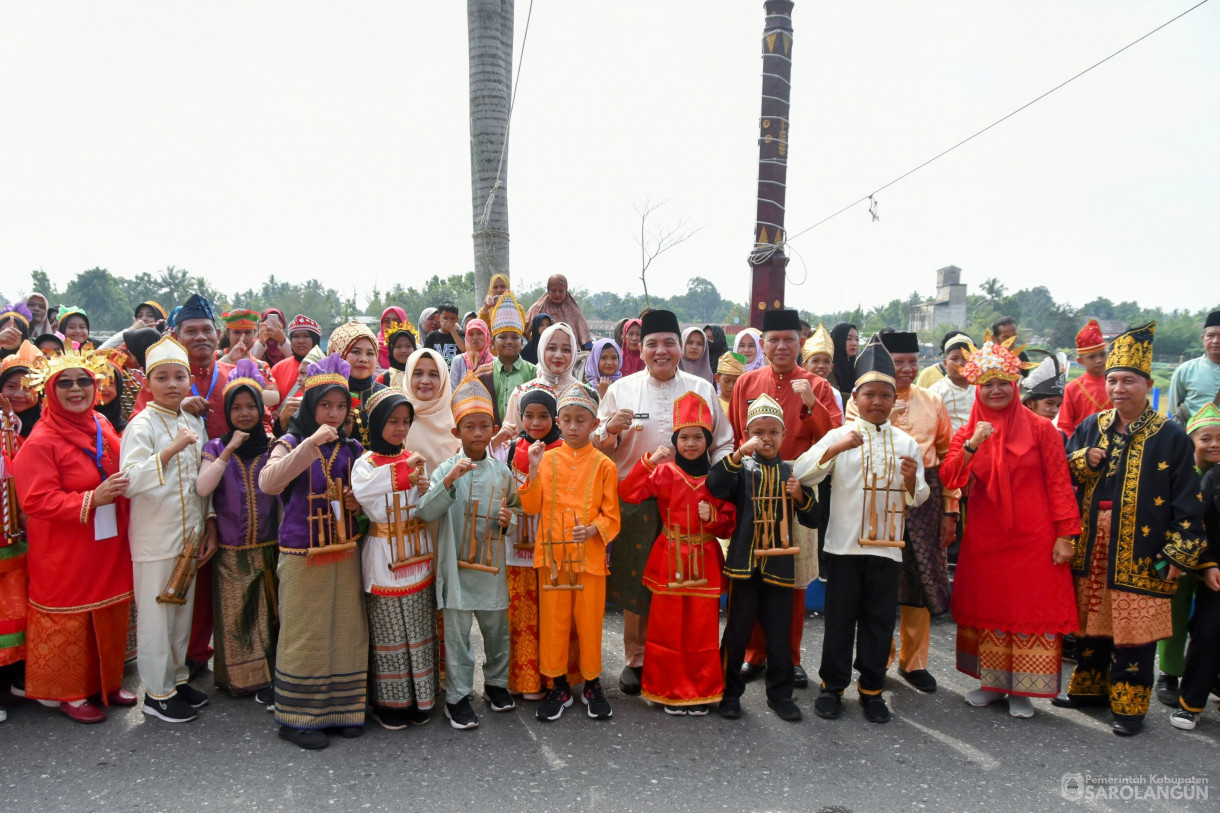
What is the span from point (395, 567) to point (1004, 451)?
3.65 meters

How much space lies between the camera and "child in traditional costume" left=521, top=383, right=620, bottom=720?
410 cm

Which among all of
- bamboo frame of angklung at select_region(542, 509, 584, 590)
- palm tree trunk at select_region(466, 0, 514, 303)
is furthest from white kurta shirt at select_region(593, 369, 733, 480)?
palm tree trunk at select_region(466, 0, 514, 303)

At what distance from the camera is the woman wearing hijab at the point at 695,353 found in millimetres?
6387

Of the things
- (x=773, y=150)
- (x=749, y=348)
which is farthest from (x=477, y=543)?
(x=773, y=150)

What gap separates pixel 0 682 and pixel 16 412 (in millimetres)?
1648

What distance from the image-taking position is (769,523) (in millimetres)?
4156

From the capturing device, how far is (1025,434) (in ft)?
14.3

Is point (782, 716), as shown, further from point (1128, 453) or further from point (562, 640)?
point (1128, 453)

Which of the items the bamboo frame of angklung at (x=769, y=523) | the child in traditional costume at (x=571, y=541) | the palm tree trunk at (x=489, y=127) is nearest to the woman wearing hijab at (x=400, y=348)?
the palm tree trunk at (x=489, y=127)

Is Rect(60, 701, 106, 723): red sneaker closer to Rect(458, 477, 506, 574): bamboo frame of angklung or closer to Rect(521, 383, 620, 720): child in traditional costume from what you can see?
Rect(458, 477, 506, 574): bamboo frame of angklung

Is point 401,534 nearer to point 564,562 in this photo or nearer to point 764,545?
point 564,562

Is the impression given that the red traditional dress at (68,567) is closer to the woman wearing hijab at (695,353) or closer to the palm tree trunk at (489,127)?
the woman wearing hijab at (695,353)

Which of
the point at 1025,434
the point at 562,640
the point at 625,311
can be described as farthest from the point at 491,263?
the point at 625,311

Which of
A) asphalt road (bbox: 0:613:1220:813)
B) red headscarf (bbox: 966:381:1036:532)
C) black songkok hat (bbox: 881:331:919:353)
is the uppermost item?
black songkok hat (bbox: 881:331:919:353)
